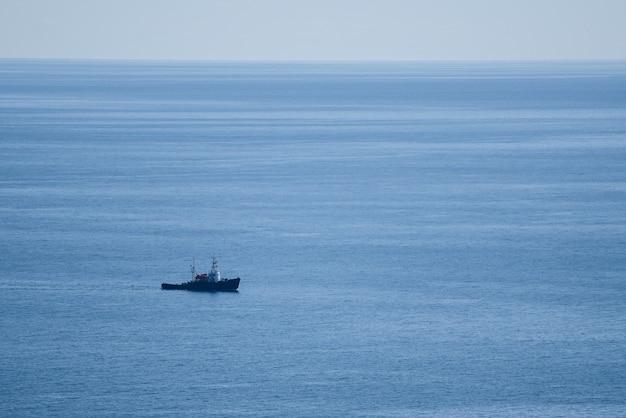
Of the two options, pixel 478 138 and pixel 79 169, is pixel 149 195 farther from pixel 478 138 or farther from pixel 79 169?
pixel 478 138

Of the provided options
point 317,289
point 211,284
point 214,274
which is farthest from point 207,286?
point 317,289

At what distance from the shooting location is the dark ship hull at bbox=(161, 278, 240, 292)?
261 ft

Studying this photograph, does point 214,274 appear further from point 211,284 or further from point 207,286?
point 207,286

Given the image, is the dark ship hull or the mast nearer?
the dark ship hull

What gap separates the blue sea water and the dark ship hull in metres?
0.89

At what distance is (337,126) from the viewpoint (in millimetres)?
198625

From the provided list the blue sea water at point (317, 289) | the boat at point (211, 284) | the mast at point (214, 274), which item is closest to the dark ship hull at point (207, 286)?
the boat at point (211, 284)

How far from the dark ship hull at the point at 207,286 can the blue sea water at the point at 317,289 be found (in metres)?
0.89

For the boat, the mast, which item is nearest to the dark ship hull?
the boat

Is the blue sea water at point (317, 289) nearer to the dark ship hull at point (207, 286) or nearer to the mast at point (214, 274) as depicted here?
the dark ship hull at point (207, 286)

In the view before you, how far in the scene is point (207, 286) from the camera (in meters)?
79.8

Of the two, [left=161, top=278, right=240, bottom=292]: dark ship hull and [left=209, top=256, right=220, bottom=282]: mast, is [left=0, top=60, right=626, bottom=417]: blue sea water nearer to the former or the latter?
[left=161, top=278, right=240, bottom=292]: dark ship hull

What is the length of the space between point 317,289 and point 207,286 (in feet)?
22.0

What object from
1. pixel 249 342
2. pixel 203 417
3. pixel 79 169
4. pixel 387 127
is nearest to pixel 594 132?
pixel 387 127
